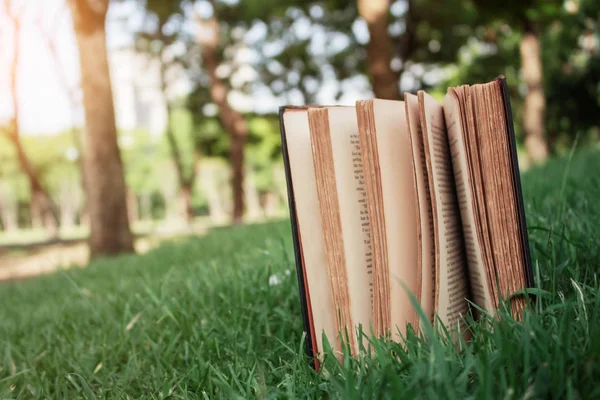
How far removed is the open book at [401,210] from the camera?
0.99m

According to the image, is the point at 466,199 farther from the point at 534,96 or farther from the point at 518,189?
the point at 534,96

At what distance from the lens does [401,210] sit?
105 cm

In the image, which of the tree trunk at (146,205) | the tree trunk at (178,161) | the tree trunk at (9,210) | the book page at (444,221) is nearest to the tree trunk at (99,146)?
the book page at (444,221)

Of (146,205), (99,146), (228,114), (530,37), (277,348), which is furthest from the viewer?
(146,205)

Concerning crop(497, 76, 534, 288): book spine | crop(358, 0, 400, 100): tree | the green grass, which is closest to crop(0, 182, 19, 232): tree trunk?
crop(358, 0, 400, 100): tree

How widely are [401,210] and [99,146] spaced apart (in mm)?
6757

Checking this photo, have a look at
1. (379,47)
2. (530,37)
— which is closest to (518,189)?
(379,47)

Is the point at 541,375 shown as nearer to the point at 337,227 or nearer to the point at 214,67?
the point at 337,227

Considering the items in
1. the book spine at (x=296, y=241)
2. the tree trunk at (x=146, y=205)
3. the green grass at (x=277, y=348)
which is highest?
the tree trunk at (x=146, y=205)

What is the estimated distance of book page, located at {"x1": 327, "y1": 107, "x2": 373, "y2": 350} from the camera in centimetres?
105

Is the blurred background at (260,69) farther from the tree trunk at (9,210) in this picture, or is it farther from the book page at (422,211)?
the tree trunk at (9,210)

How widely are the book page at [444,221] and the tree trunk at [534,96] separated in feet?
37.1

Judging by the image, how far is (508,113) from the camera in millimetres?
972

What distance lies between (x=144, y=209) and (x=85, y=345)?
5820cm
